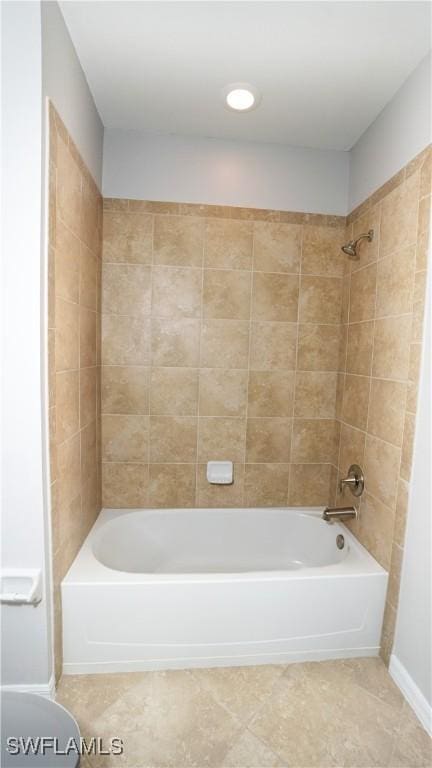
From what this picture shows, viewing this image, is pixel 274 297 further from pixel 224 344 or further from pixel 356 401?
pixel 356 401

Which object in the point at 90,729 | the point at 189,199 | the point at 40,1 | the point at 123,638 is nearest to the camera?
the point at 40,1

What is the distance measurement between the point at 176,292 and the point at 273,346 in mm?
670

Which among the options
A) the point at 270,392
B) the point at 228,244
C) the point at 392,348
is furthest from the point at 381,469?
the point at 228,244

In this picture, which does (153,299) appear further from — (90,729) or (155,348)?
(90,729)

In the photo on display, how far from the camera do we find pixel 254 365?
232cm

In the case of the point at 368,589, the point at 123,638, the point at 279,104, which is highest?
the point at 279,104

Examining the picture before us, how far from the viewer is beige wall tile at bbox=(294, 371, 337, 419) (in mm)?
2367

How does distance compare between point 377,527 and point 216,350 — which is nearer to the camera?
point 377,527

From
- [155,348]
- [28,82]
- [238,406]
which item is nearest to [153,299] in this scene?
[155,348]

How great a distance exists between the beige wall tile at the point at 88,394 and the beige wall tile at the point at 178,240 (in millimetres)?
765

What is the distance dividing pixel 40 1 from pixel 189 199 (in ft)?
3.53

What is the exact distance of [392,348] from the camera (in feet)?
5.71

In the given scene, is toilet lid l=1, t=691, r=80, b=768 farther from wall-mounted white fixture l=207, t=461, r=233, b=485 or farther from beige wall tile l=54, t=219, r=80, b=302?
wall-mounted white fixture l=207, t=461, r=233, b=485

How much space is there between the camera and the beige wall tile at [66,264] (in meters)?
1.46
